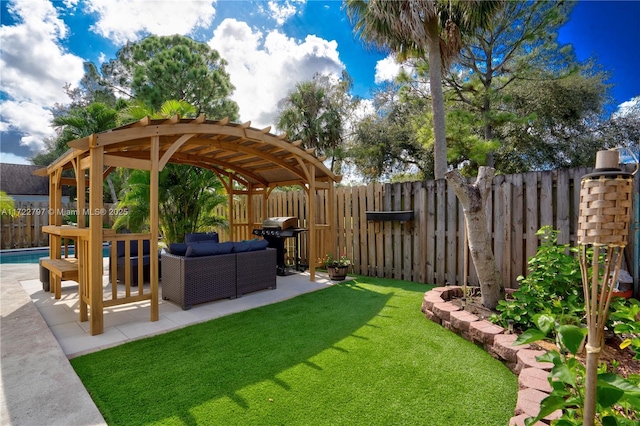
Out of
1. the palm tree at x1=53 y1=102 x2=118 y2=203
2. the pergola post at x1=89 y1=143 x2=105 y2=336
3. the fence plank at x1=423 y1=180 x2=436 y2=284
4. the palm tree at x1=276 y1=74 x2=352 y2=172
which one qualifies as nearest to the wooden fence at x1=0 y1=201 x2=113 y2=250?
the palm tree at x1=53 y1=102 x2=118 y2=203

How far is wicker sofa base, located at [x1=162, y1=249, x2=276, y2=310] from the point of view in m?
4.49

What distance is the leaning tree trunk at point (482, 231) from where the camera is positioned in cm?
356

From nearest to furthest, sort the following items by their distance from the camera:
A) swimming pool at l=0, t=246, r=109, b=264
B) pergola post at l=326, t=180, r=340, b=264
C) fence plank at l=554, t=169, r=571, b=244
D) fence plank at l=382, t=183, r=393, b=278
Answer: fence plank at l=554, t=169, r=571, b=244 → fence plank at l=382, t=183, r=393, b=278 → pergola post at l=326, t=180, r=340, b=264 → swimming pool at l=0, t=246, r=109, b=264

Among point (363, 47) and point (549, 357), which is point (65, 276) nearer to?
point (549, 357)

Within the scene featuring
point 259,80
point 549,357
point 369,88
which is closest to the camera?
point 549,357

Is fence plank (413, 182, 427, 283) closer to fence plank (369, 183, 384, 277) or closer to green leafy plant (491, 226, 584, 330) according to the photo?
fence plank (369, 183, 384, 277)

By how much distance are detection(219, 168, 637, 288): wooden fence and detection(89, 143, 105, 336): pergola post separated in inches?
179

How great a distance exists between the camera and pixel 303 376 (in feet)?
8.59

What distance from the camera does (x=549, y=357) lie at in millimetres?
1445

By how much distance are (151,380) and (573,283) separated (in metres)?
3.94

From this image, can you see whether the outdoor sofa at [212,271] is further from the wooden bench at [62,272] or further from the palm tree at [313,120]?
the palm tree at [313,120]

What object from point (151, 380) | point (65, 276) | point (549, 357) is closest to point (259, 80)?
point (65, 276)

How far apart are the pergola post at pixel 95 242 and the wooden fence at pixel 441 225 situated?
4545mm

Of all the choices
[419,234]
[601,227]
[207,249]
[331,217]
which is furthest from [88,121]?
[601,227]
